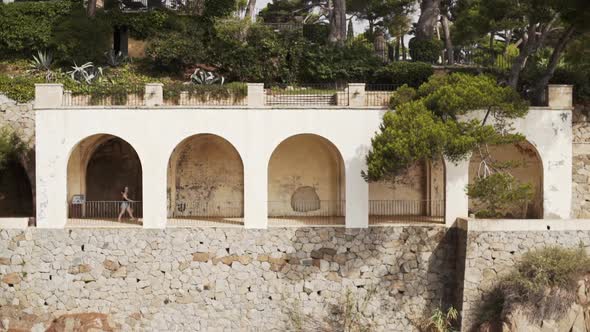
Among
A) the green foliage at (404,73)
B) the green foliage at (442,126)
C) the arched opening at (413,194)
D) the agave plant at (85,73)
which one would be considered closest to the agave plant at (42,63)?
the agave plant at (85,73)

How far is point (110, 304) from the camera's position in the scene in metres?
20.4

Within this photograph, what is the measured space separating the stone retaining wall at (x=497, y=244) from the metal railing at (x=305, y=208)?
556 cm

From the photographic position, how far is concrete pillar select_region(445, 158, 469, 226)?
21016 mm

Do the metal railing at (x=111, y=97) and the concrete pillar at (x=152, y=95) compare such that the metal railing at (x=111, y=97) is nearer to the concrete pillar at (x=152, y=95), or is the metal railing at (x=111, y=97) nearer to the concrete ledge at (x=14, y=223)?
the concrete pillar at (x=152, y=95)

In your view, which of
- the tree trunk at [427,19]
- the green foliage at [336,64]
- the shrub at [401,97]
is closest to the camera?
the shrub at [401,97]

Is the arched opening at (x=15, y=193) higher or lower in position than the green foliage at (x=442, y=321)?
higher

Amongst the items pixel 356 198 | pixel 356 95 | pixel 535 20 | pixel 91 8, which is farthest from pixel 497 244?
pixel 91 8

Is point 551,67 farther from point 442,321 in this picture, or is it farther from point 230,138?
point 230,138

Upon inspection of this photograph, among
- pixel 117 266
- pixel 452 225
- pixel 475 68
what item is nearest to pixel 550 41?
pixel 475 68

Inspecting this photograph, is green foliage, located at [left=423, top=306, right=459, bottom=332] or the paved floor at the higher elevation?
the paved floor

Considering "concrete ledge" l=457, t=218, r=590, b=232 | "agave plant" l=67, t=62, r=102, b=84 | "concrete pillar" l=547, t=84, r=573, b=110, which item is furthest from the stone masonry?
"agave plant" l=67, t=62, r=102, b=84

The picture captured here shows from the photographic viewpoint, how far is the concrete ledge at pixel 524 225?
19.6 metres

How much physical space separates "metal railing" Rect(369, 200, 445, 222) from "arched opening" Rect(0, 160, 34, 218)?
42.9 feet

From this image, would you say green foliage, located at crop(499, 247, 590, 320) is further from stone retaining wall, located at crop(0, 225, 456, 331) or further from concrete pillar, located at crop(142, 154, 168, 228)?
concrete pillar, located at crop(142, 154, 168, 228)
